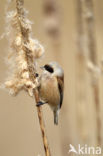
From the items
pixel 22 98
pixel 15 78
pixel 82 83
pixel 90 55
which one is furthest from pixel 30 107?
pixel 15 78

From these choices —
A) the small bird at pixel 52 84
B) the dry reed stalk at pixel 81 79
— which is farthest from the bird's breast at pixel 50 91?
the dry reed stalk at pixel 81 79

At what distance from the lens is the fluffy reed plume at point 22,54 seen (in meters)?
0.92

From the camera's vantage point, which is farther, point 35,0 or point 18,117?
point 35,0

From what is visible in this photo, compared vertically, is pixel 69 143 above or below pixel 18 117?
above

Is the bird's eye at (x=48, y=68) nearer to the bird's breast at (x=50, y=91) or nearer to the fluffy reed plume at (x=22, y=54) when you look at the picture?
the bird's breast at (x=50, y=91)

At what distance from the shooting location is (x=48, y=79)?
121 cm

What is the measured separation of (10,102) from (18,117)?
11cm

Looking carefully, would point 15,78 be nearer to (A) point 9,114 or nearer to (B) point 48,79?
(B) point 48,79

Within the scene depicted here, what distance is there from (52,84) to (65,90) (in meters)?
0.93

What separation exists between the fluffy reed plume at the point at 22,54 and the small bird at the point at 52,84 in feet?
0.58

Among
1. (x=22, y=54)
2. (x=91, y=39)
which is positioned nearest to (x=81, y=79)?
(x=91, y=39)

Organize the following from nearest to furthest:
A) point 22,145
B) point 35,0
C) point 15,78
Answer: point 15,78, point 22,145, point 35,0

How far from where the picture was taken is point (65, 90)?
7.06 ft

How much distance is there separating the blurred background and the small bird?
0.13 metres
